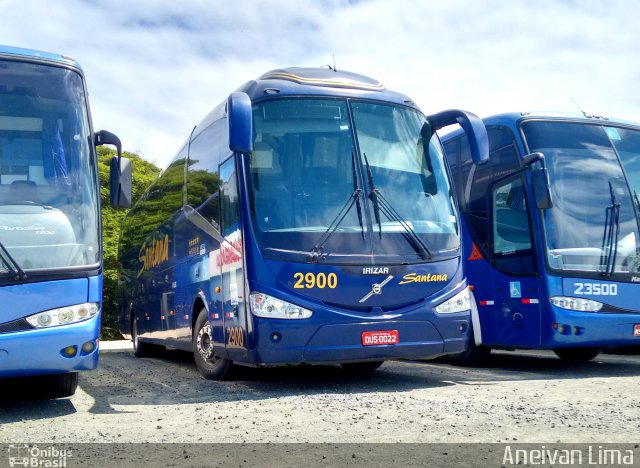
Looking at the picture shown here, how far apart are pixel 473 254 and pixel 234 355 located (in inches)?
181

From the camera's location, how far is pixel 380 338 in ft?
28.0

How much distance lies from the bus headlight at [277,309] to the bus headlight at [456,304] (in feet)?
5.13

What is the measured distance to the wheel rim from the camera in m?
10.0

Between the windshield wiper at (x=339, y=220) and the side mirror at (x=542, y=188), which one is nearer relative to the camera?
the windshield wiper at (x=339, y=220)

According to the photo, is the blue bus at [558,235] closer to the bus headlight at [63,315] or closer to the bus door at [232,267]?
the bus door at [232,267]

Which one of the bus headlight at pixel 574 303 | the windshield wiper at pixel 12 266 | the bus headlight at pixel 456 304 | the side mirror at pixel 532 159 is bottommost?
the bus headlight at pixel 574 303

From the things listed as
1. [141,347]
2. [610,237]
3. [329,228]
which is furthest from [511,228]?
[141,347]

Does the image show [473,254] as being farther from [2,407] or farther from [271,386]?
[2,407]

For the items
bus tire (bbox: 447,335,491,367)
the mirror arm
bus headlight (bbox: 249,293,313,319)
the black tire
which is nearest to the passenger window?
bus tire (bbox: 447,335,491,367)

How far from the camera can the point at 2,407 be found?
7.84 m

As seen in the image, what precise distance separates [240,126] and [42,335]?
2772mm

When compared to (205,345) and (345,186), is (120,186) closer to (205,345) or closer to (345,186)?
(345,186)

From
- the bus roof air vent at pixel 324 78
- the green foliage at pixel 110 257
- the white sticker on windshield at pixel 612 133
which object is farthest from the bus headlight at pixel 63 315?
the green foliage at pixel 110 257

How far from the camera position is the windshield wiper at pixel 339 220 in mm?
8406
